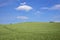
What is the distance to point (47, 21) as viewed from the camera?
4.32 meters

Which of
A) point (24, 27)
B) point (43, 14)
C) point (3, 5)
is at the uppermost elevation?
point (3, 5)

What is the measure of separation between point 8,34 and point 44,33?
3.06 ft

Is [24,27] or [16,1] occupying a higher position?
[16,1]

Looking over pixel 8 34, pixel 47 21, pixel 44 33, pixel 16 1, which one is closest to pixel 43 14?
pixel 47 21

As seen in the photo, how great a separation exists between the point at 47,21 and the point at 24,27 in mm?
625

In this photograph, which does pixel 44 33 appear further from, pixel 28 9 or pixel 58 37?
pixel 28 9

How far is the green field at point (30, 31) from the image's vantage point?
420 cm

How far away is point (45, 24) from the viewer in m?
4.35

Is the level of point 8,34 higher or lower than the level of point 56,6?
lower

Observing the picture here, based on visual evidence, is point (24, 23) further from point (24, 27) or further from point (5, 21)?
point (5, 21)

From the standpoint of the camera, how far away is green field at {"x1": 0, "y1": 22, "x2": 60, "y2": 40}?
4.20 metres

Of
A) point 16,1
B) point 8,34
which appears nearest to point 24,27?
point 8,34

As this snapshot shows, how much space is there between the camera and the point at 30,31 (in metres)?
4.25

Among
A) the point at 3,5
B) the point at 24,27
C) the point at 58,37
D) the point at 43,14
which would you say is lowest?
the point at 58,37
